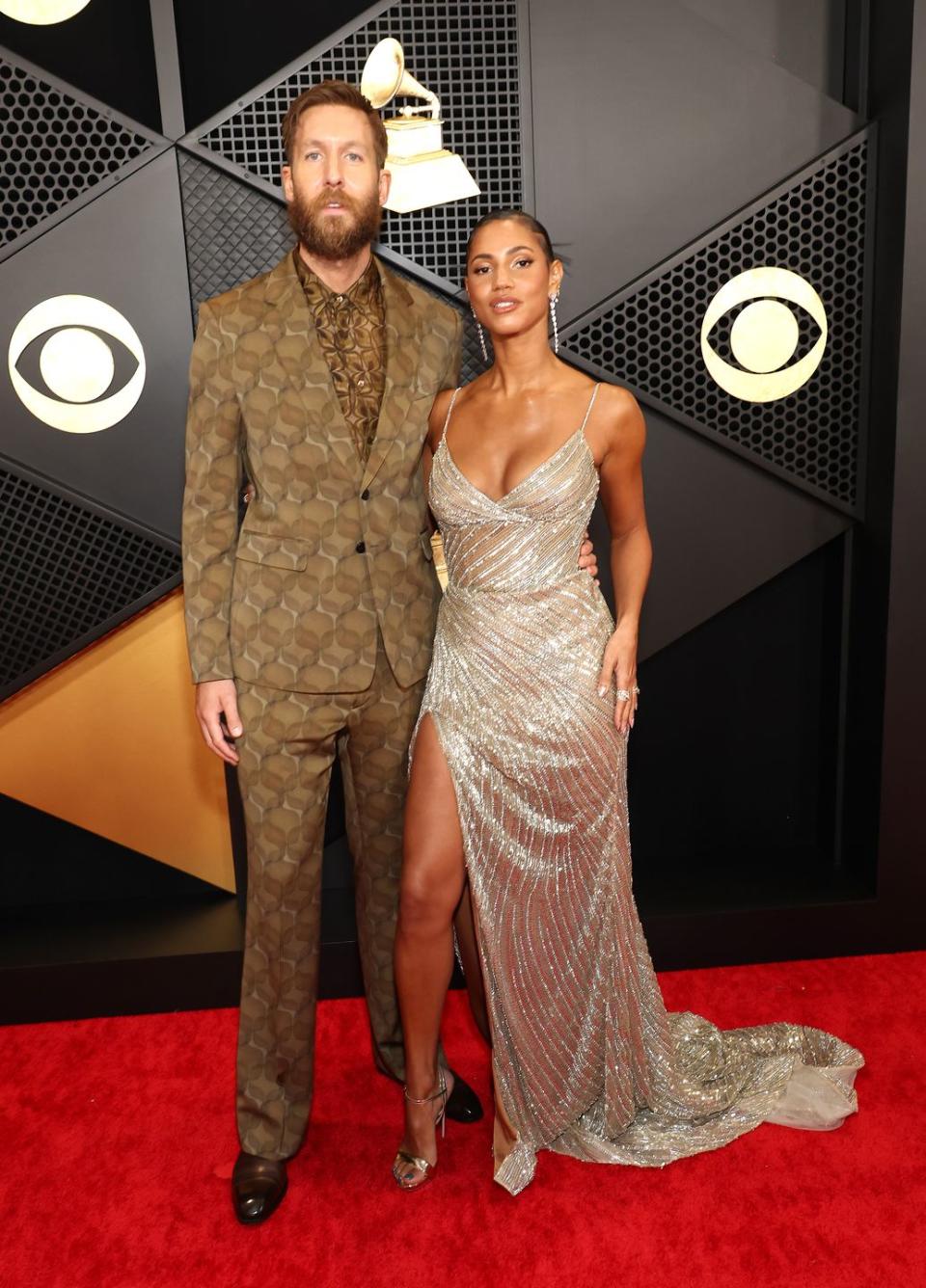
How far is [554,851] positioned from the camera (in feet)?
7.42

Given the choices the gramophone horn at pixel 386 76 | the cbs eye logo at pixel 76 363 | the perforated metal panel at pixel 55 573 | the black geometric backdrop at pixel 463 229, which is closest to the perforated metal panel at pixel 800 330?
the black geometric backdrop at pixel 463 229

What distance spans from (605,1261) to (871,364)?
2.32 metres

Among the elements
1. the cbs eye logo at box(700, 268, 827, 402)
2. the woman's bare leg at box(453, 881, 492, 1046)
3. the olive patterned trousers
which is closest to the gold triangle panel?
the olive patterned trousers

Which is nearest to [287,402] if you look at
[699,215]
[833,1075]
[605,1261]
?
[699,215]

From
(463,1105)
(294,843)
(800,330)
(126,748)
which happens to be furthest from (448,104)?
(463,1105)

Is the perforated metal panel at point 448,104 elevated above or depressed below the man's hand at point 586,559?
above

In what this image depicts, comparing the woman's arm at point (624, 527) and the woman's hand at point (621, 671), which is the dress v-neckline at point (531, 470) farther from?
the woman's hand at point (621, 671)

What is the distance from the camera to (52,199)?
2.80 meters

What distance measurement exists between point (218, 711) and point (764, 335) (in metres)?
1.85

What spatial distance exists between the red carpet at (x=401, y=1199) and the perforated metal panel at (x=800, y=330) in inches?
62.3

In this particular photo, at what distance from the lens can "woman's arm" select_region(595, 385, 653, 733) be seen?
219 centimetres

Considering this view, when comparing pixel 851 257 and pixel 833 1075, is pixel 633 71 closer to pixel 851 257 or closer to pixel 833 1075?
pixel 851 257

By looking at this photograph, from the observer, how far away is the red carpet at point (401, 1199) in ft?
6.64

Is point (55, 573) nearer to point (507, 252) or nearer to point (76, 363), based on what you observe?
point (76, 363)
